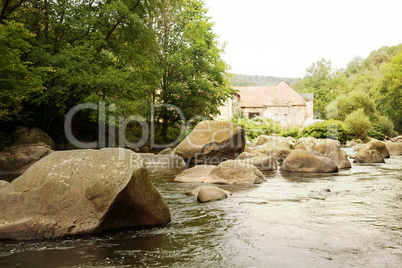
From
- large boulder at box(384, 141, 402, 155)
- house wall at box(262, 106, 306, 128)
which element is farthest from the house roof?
large boulder at box(384, 141, 402, 155)

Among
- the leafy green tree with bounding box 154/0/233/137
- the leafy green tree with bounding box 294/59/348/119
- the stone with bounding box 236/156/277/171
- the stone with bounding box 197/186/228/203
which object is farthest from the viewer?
the leafy green tree with bounding box 294/59/348/119

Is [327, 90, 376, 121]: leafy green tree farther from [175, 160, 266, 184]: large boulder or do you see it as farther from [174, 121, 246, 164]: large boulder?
[175, 160, 266, 184]: large boulder

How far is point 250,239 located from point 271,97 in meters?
51.5

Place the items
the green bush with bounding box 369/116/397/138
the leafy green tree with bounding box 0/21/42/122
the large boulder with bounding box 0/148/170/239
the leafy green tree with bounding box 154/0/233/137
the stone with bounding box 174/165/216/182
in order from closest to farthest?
the large boulder with bounding box 0/148/170/239, the stone with bounding box 174/165/216/182, the leafy green tree with bounding box 0/21/42/122, the leafy green tree with bounding box 154/0/233/137, the green bush with bounding box 369/116/397/138

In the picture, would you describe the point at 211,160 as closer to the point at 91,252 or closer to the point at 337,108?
the point at 91,252

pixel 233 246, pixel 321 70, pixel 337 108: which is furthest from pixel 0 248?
pixel 321 70

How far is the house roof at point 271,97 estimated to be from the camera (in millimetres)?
52469

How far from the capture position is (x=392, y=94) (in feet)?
162

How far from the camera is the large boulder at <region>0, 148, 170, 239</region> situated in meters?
4.56

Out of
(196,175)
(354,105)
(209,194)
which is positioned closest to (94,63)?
(196,175)

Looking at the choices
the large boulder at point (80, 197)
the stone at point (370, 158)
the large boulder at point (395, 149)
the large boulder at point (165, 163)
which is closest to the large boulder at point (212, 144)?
the large boulder at point (165, 163)

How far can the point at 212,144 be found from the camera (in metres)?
15.5

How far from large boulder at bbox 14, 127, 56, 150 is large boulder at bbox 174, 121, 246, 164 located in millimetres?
6608

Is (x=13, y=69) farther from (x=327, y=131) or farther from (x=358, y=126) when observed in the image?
(x=358, y=126)
